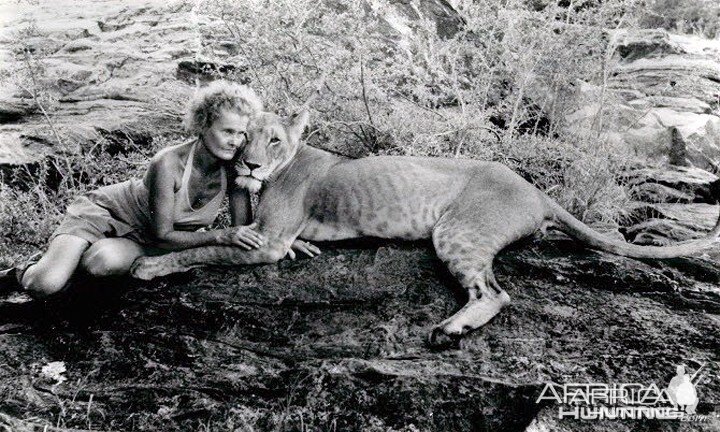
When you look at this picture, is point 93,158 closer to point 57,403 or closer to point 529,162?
point 57,403


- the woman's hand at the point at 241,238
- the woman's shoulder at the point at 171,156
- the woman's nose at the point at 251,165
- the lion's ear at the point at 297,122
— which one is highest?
the lion's ear at the point at 297,122

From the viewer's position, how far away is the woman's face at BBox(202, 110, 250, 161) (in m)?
4.18

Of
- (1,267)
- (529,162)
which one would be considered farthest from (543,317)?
(1,267)

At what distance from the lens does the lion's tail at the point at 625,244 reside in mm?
4219

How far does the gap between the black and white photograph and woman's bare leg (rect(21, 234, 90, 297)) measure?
0.01 metres

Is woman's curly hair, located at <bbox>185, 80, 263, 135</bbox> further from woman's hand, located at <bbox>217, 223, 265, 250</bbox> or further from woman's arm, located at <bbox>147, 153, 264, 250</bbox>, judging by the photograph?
woman's hand, located at <bbox>217, 223, 265, 250</bbox>

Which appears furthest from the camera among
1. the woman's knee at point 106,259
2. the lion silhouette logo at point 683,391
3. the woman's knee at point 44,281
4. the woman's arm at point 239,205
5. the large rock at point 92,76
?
the large rock at point 92,76

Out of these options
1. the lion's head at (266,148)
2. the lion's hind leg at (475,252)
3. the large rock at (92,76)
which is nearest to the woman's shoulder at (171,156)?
the lion's head at (266,148)

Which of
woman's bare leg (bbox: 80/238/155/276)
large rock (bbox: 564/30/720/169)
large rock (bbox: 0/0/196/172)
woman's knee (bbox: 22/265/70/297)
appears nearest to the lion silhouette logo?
woman's bare leg (bbox: 80/238/155/276)

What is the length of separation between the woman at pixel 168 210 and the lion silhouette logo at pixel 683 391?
2.32 meters

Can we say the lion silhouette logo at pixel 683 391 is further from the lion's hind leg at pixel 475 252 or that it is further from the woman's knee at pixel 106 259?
the woman's knee at pixel 106 259

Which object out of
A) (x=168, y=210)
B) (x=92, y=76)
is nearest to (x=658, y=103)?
(x=168, y=210)

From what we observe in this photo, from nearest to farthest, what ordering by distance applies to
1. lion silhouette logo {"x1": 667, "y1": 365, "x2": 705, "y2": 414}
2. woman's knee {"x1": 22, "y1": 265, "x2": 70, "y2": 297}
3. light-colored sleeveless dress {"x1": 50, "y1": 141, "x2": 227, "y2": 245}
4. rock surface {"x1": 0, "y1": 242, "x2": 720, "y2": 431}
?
lion silhouette logo {"x1": 667, "y1": 365, "x2": 705, "y2": 414} < rock surface {"x1": 0, "y1": 242, "x2": 720, "y2": 431} < woman's knee {"x1": 22, "y1": 265, "x2": 70, "y2": 297} < light-colored sleeveless dress {"x1": 50, "y1": 141, "x2": 227, "y2": 245}

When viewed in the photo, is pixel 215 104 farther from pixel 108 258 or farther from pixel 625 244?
pixel 625 244
